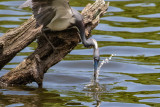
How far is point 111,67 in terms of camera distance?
11.8 meters

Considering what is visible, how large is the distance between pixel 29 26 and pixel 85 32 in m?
1.05

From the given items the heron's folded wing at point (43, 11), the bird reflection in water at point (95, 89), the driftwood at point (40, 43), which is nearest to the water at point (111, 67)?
the bird reflection in water at point (95, 89)

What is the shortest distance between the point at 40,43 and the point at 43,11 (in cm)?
61

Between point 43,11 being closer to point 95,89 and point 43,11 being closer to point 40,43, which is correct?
point 40,43

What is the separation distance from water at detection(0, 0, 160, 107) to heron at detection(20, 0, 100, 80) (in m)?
1.14

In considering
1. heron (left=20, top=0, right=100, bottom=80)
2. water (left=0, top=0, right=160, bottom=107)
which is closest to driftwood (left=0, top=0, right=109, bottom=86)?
heron (left=20, top=0, right=100, bottom=80)

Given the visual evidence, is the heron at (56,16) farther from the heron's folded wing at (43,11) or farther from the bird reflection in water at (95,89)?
the bird reflection in water at (95,89)

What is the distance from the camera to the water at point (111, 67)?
9141mm

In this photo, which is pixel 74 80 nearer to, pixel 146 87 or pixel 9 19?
pixel 146 87

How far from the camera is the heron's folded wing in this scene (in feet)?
30.5

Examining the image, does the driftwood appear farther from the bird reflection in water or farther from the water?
the bird reflection in water

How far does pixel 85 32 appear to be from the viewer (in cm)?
936

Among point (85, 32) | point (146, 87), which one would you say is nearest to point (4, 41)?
point (85, 32)

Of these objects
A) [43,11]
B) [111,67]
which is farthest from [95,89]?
[111,67]
